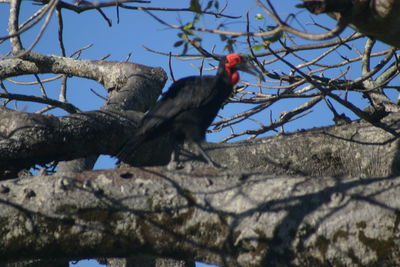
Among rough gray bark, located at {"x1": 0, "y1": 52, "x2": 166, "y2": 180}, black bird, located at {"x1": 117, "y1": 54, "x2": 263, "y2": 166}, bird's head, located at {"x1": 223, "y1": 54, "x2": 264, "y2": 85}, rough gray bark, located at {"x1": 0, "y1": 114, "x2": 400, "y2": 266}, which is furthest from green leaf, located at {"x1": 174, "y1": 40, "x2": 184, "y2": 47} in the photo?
bird's head, located at {"x1": 223, "y1": 54, "x2": 264, "y2": 85}

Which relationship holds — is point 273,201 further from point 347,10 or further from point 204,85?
point 204,85

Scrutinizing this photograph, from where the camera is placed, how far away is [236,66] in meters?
5.42

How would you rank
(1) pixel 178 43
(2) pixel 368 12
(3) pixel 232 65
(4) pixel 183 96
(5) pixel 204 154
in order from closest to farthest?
(2) pixel 368 12
(1) pixel 178 43
(5) pixel 204 154
(4) pixel 183 96
(3) pixel 232 65

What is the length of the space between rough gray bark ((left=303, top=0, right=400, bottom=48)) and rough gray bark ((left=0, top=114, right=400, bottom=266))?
77 cm

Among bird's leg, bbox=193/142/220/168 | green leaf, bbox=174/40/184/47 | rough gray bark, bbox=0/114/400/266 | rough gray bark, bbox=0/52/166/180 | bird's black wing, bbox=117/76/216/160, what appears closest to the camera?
rough gray bark, bbox=0/114/400/266

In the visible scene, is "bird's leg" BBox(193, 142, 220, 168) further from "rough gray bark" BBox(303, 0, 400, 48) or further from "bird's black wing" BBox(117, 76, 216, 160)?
"rough gray bark" BBox(303, 0, 400, 48)

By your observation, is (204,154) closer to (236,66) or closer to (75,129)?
(75,129)

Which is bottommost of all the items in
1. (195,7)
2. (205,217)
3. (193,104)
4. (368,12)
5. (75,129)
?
(205,217)

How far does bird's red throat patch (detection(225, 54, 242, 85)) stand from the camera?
5285 millimetres

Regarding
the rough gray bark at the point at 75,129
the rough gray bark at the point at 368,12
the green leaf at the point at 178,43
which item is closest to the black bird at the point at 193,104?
the rough gray bark at the point at 75,129

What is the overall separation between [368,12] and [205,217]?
1158 millimetres

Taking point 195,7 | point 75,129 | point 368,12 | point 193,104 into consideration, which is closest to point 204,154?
point 75,129

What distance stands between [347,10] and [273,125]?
2.38m

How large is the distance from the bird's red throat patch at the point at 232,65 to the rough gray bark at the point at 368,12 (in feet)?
10.1
